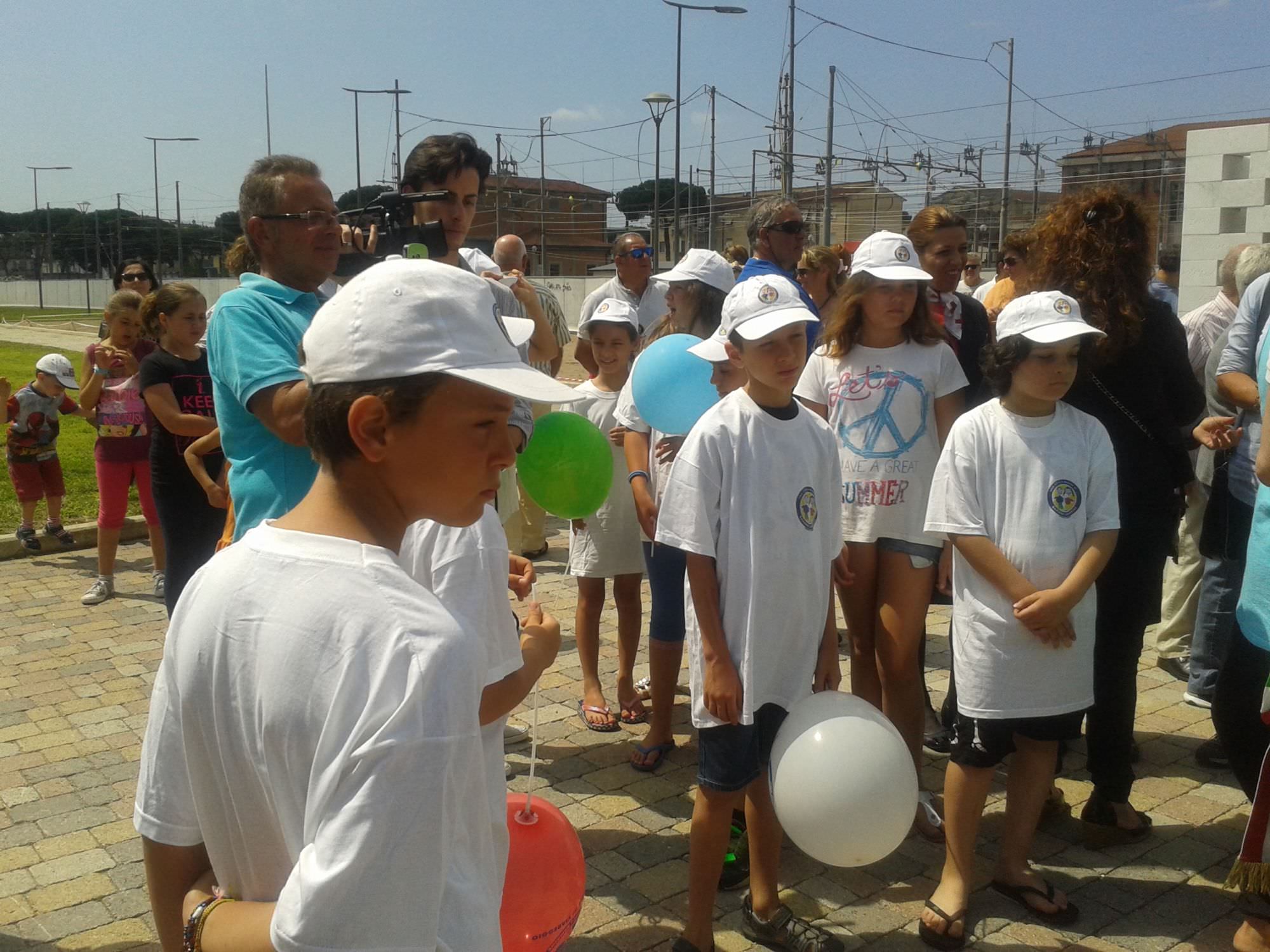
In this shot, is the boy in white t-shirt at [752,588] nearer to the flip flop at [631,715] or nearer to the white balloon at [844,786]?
the white balloon at [844,786]

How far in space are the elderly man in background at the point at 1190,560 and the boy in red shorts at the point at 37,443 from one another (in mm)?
7889

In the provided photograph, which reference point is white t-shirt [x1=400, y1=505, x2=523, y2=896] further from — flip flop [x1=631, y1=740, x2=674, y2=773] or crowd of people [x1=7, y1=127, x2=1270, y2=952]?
flip flop [x1=631, y1=740, x2=674, y2=773]

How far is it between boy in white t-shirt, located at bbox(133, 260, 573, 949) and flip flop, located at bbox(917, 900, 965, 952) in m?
2.41

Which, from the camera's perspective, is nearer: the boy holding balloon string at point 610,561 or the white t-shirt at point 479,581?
the white t-shirt at point 479,581

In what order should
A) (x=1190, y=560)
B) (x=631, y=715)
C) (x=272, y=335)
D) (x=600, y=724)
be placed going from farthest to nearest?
(x=1190, y=560) → (x=631, y=715) → (x=600, y=724) → (x=272, y=335)

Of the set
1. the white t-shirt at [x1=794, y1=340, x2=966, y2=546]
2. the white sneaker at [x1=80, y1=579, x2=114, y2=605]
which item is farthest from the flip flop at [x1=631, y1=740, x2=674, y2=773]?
the white sneaker at [x1=80, y1=579, x2=114, y2=605]

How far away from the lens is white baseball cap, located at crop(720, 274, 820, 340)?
329 centimetres

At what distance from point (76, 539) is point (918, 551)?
7.64 metres

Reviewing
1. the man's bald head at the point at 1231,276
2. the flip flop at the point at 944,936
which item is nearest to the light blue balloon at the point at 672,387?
the flip flop at the point at 944,936

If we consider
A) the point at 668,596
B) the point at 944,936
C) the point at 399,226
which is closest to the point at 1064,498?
the point at 944,936

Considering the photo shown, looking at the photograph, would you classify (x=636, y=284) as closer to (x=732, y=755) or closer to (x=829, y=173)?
(x=732, y=755)

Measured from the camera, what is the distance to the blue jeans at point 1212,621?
16.2 feet

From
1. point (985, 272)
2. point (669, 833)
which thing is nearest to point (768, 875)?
point (669, 833)

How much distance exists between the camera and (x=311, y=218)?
9.45ft
